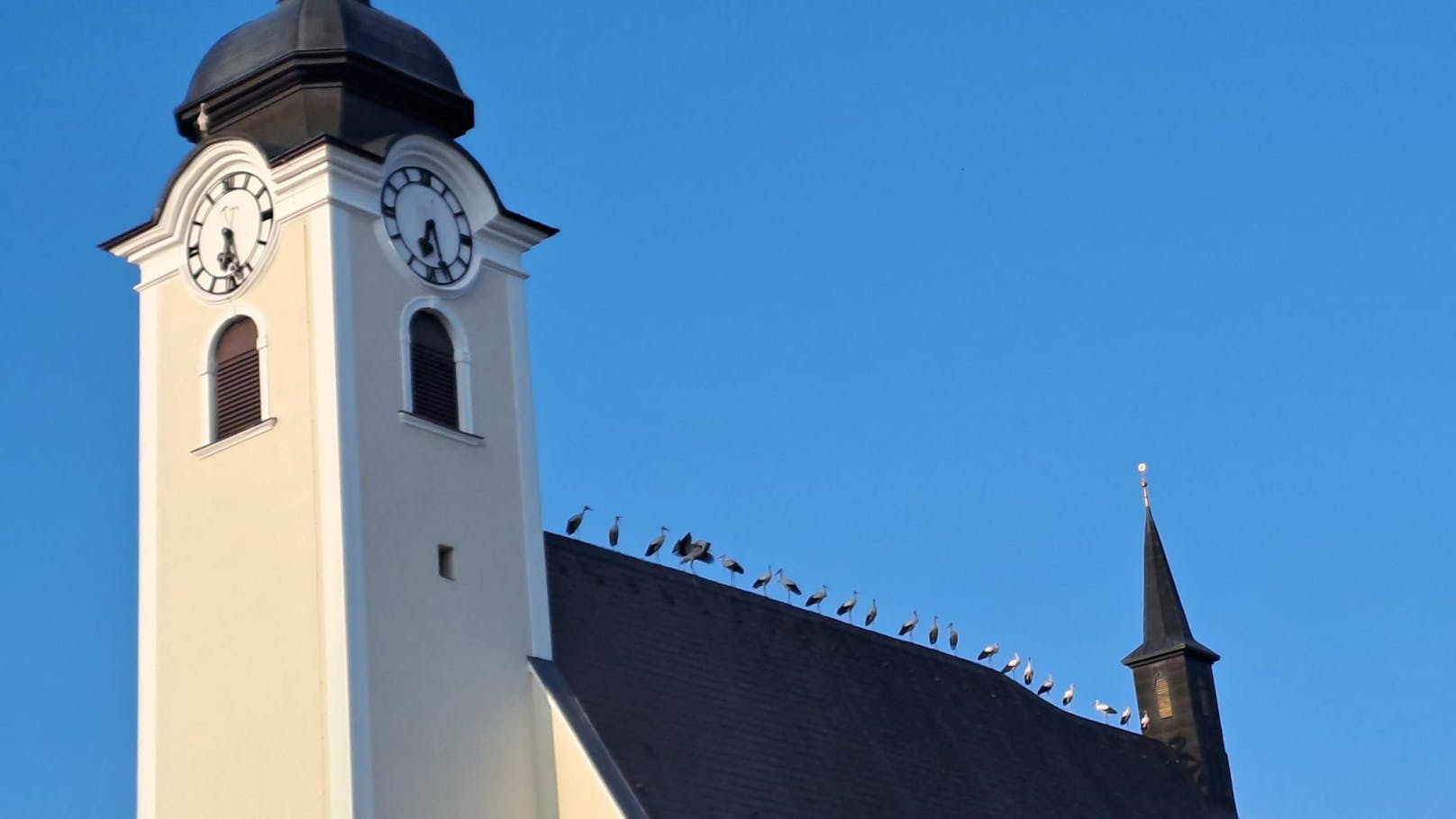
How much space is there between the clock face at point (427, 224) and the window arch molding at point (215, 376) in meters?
2.03

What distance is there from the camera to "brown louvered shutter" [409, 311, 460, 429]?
97.2ft

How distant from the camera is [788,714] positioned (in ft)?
113

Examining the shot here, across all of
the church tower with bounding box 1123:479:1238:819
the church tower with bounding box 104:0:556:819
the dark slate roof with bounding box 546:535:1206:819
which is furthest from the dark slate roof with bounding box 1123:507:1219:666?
the church tower with bounding box 104:0:556:819

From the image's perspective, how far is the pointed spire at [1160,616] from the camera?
49875 millimetres

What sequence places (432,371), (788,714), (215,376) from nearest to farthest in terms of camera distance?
(215,376), (432,371), (788,714)

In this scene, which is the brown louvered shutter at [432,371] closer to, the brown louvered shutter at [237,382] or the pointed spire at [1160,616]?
the brown louvered shutter at [237,382]

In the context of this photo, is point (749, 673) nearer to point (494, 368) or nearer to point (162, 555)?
point (494, 368)

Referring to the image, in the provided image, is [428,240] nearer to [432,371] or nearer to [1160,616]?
[432,371]

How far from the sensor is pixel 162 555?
97.2 ft

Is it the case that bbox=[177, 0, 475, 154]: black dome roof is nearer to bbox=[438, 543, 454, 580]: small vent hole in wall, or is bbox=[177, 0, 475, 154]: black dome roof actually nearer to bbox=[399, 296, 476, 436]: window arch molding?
bbox=[399, 296, 476, 436]: window arch molding

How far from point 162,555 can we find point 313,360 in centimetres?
339

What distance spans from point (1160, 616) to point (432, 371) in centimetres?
2488

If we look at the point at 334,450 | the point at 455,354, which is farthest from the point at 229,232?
the point at 334,450

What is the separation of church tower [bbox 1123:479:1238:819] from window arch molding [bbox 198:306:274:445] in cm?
2424
